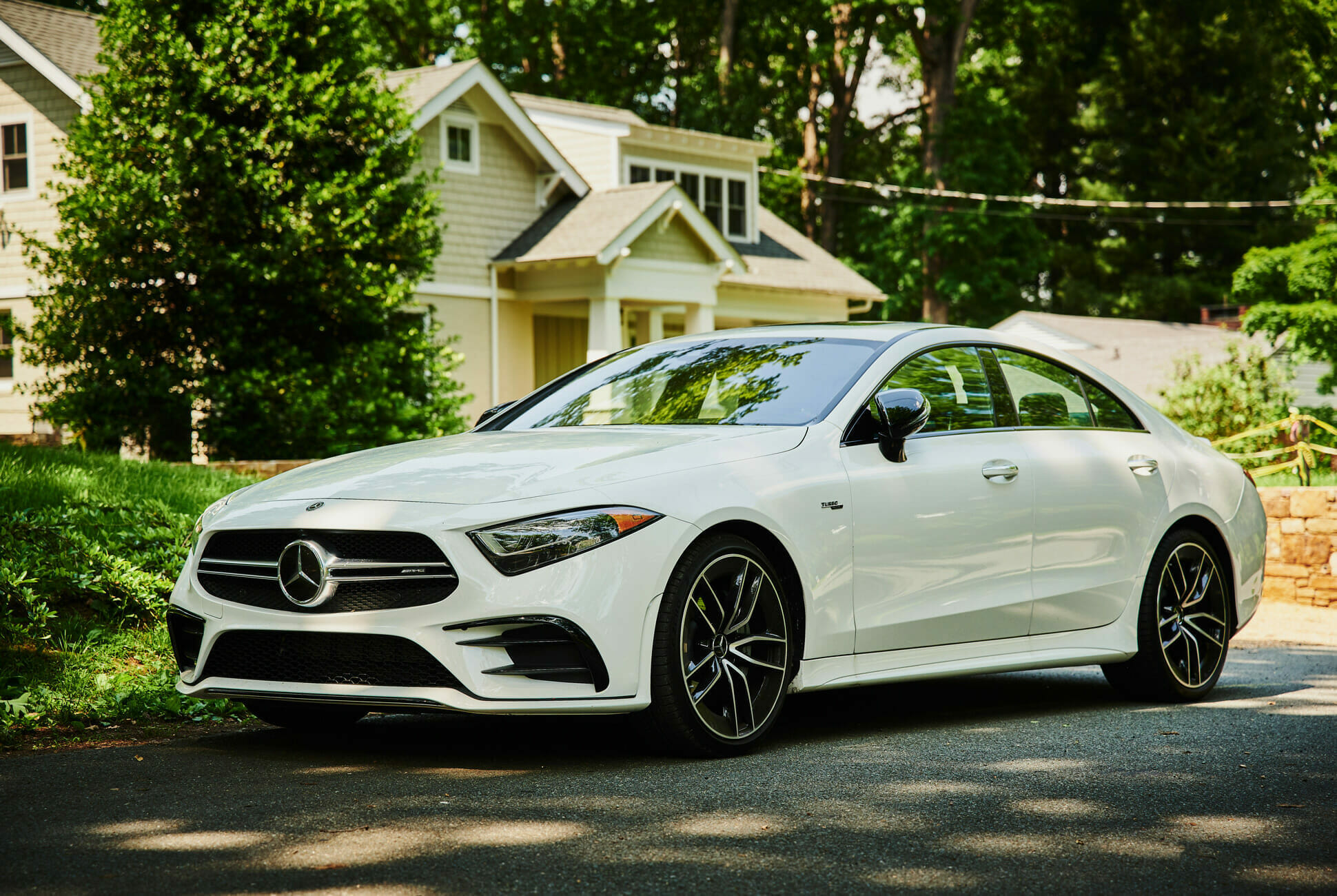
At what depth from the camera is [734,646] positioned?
5.26m

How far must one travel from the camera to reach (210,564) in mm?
5363

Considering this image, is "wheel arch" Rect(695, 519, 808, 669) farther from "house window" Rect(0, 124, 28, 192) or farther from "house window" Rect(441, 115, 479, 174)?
"house window" Rect(0, 124, 28, 192)

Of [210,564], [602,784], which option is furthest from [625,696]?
[210,564]

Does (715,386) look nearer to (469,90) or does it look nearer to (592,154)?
(469,90)

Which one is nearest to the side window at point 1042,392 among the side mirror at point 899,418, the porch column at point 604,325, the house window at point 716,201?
the side mirror at point 899,418

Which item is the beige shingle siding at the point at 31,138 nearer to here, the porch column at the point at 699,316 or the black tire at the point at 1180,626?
the porch column at the point at 699,316

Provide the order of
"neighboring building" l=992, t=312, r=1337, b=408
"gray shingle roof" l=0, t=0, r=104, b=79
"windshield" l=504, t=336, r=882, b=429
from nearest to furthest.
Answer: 1. "windshield" l=504, t=336, r=882, b=429
2. "gray shingle roof" l=0, t=0, r=104, b=79
3. "neighboring building" l=992, t=312, r=1337, b=408

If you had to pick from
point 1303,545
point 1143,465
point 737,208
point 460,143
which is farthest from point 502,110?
point 1143,465

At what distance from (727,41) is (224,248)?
3049 centimetres

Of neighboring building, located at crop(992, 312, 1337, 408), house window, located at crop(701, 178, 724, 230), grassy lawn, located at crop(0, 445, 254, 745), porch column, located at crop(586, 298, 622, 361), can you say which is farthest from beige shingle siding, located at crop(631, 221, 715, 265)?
grassy lawn, located at crop(0, 445, 254, 745)

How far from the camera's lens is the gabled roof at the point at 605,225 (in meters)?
24.8

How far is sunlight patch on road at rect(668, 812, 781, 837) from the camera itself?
419cm

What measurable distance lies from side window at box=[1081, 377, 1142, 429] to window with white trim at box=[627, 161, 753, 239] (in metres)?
23.4

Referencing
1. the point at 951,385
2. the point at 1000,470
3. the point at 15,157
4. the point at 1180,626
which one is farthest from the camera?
the point at 15,157
